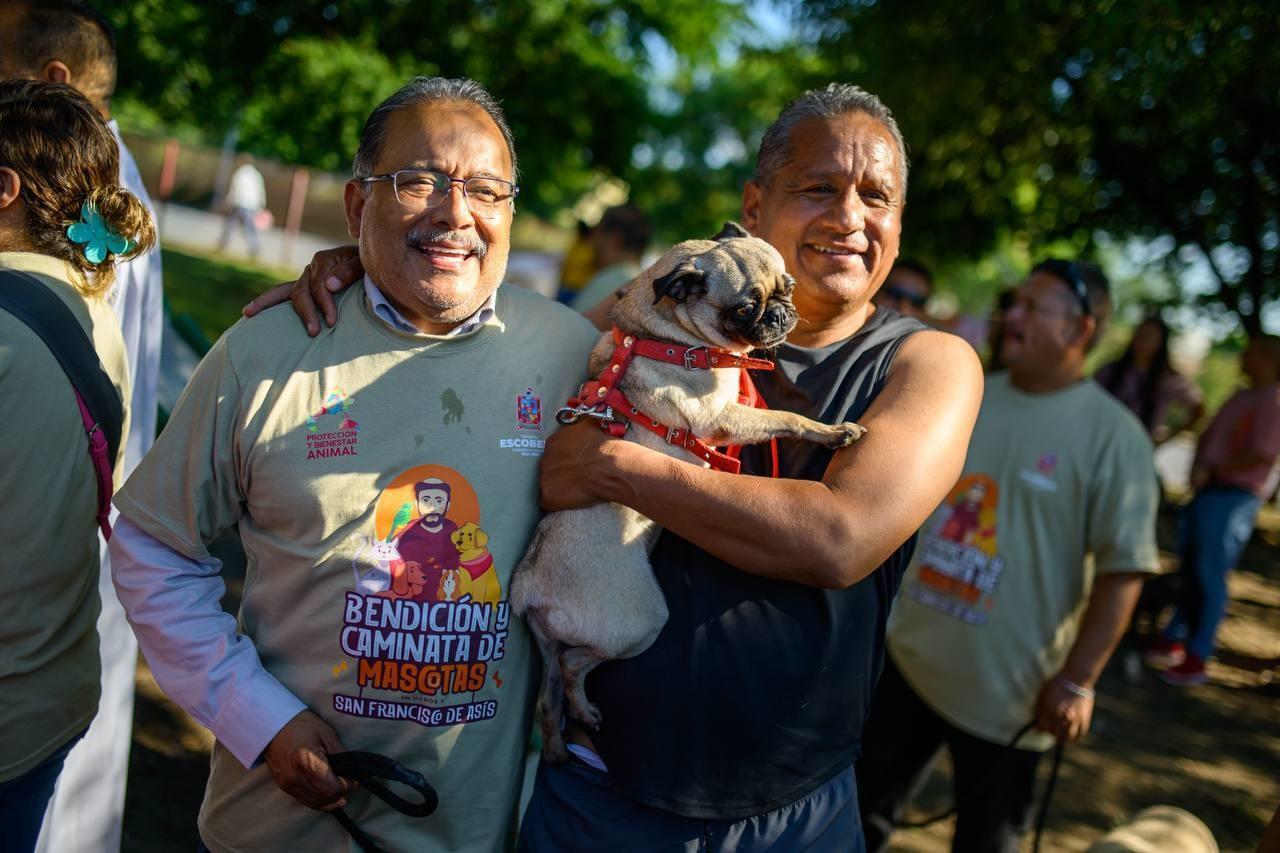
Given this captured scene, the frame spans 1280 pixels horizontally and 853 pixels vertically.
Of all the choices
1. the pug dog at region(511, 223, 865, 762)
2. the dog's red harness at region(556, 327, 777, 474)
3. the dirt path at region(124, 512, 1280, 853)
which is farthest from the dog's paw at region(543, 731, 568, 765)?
the dirt path at region(124, 512, 1280, 853)

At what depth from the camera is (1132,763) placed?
6.55 m

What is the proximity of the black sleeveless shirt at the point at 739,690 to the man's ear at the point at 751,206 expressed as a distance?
37.3 inches

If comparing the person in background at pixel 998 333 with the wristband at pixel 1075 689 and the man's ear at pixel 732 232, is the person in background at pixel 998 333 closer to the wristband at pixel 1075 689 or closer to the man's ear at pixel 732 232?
the wristband at pixel 1075 689

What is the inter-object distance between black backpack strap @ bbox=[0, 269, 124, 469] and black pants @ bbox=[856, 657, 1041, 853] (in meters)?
3.07

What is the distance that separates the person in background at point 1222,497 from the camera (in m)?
8.14

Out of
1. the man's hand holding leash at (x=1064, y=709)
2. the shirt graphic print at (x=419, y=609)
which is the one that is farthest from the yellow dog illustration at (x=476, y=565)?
the man's hand holding leash at (x=1064, y=709)

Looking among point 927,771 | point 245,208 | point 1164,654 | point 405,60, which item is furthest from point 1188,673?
point 245,208

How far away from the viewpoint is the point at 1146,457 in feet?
12.3

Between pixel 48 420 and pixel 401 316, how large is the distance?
0.94 meters

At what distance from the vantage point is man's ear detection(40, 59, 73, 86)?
3314mm

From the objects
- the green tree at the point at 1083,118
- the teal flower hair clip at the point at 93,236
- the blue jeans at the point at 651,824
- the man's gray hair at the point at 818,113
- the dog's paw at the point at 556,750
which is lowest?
the blue jeans at the point at 651,824

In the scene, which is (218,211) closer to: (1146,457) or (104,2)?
(104,2)

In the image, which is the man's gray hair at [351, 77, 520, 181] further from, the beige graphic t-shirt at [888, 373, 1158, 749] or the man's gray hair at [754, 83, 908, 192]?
the beige graphic t-shirt at [888, 373, 1158, 749]

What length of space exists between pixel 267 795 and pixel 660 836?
3.27ft
